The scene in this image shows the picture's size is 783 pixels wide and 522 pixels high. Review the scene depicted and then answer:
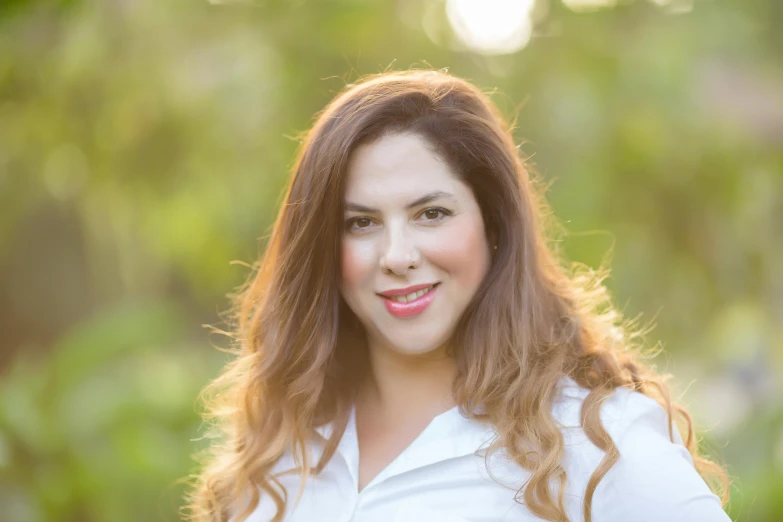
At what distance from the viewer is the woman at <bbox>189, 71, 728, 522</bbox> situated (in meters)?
2.12

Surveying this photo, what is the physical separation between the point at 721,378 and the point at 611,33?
7.71 feet

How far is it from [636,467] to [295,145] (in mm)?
4295

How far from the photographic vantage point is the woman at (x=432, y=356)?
212 cm

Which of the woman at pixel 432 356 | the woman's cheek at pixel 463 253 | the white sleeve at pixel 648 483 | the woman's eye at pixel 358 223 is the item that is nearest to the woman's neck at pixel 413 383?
the woman at pixel 432 356

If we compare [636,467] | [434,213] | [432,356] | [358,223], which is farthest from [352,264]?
[636,467]

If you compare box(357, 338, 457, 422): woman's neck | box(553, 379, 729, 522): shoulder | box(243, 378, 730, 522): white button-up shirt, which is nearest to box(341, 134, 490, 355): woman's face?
box(357, 338, 457, 422): woman's neck

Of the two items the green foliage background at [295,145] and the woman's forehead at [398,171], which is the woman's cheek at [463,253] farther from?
the green foliage background at [295,145]

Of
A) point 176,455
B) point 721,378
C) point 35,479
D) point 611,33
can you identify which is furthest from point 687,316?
point 35,479

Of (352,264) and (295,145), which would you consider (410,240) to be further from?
(295,145)

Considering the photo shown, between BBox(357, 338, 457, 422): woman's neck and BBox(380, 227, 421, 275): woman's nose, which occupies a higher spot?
BBox(380, 227, 421, 275): woman's nose

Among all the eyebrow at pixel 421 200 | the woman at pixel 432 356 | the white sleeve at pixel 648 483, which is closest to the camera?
the white sleeve at pixel 648 483

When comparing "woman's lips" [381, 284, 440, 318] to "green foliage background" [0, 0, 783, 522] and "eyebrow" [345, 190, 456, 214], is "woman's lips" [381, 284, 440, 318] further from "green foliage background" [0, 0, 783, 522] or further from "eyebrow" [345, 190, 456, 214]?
"green foliage background" [0, 0, 783, 522]

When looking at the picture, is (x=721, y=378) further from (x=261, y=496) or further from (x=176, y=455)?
(x=261, y=496)

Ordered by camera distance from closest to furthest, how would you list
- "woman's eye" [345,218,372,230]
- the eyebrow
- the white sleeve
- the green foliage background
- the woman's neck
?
the white sleeve → the eyebrow → "woman's eye" [345,218,372,230] → the woman's neck → the green foliage background
